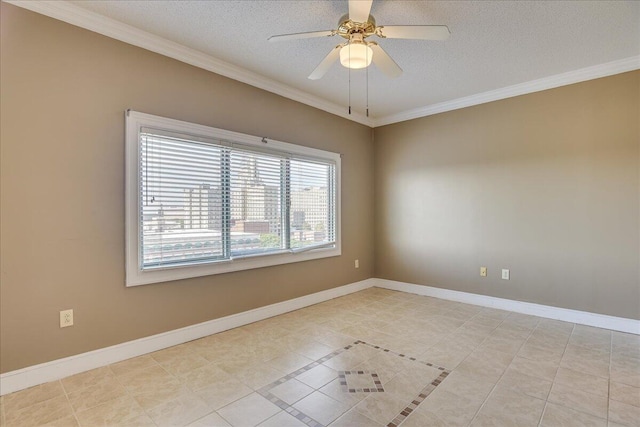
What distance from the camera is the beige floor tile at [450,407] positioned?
1811 mm

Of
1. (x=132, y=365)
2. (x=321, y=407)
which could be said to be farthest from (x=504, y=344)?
(x=132, y=365)

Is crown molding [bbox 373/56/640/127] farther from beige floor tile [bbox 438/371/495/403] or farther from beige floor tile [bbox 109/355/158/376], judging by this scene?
beige floor tile [bbox 109/355/158/376]

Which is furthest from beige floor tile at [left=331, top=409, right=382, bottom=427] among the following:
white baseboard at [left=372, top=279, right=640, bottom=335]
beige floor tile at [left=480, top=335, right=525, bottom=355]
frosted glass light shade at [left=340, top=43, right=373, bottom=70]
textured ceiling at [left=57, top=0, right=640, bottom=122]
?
white baseboard at [left=372, top=279, right=640, bottom=335]

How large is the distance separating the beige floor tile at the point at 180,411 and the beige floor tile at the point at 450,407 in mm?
1308

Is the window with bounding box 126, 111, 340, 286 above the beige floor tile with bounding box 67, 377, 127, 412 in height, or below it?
above

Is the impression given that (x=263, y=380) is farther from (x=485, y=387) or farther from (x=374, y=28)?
(x=374, y=28)

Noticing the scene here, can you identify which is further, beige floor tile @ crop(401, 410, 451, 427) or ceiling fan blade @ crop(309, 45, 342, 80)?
ceiling fan blade @ crop(309, 45, 342, 80)

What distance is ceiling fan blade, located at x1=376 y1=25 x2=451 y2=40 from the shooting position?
6.50 feet

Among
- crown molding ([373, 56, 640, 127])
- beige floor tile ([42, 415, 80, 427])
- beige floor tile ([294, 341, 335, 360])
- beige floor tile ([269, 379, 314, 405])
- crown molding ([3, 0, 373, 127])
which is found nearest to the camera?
beige floor tile ([42, 415, 80, 427])

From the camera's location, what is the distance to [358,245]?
16.0 ft

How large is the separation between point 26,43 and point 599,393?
4512mm

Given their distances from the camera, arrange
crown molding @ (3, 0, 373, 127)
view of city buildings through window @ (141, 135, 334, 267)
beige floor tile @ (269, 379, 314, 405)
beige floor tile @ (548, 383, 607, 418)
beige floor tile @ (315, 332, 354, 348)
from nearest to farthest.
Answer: beige floor tile @ (548, 383, 607, 418)
beige floor tile @ (269, 379, 314, 405)
crown molding @ (3, 0, 373, 127)
view of city buildings through window @ (141, 135, 334, 267)
beige floor tile @ (315, 332, 354, 348)

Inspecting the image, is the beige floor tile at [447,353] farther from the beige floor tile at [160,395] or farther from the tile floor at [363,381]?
the beige floor tile at [160,395]

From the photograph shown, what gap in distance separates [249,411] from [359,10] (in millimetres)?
2484
